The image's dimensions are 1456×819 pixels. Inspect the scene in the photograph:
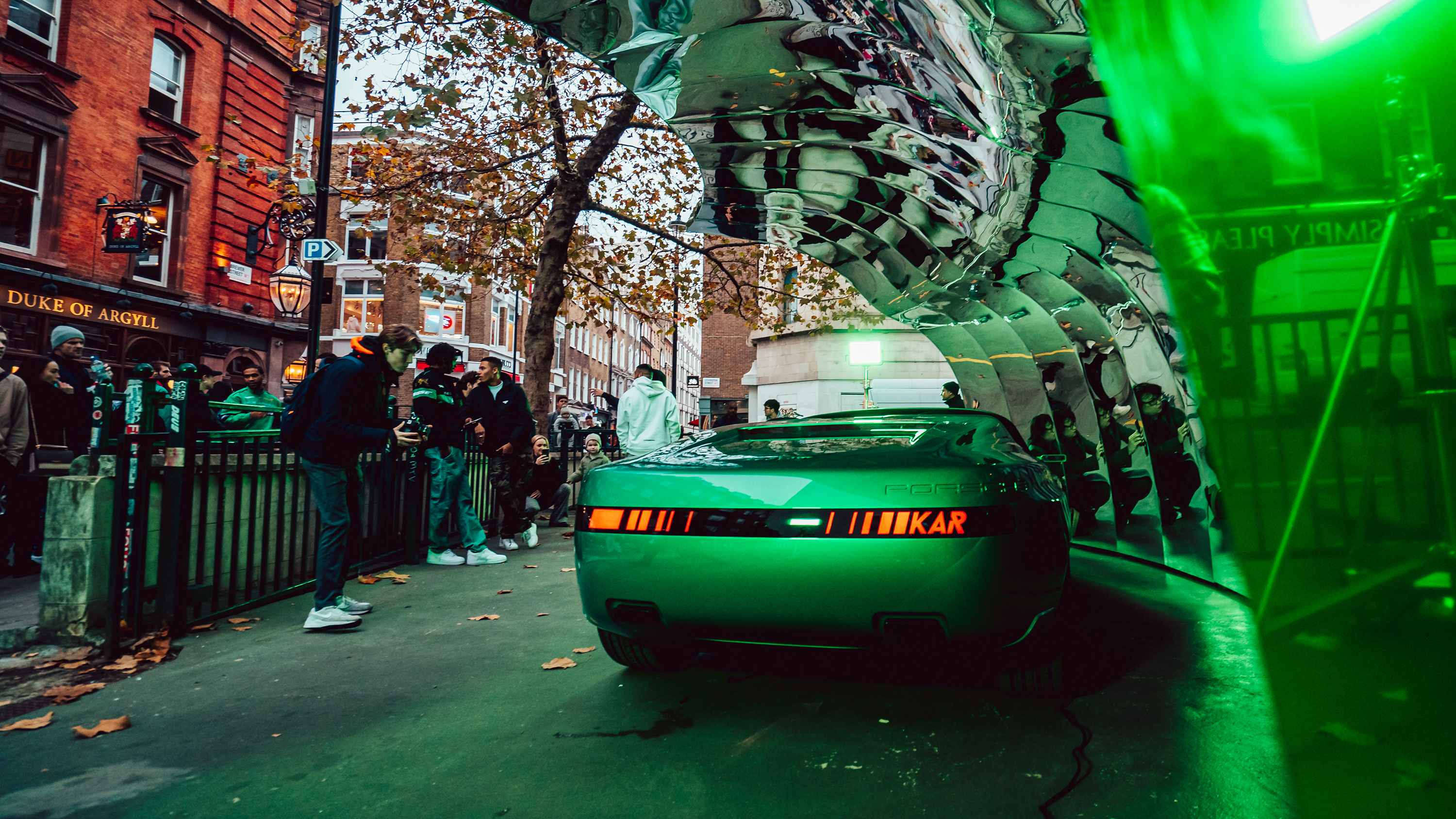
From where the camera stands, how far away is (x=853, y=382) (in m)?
29.2

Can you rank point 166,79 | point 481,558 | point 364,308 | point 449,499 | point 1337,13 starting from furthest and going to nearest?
point 364,308 < point 166,79 < point 481,558 < point 449,499 < point 1337,13

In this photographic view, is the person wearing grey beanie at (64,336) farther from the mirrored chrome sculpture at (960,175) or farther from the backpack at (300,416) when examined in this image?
the mirrored chrome sculpture at (960,175)

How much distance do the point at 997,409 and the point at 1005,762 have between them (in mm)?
7903

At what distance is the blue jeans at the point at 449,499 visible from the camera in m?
6.97

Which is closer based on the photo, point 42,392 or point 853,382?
point 42,392

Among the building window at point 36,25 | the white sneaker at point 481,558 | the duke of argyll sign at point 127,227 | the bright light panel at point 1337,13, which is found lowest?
the white sneaker at point 481,558

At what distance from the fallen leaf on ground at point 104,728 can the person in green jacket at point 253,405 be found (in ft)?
7.94

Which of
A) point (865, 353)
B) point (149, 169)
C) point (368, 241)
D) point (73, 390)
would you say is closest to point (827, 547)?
point (73, 390)

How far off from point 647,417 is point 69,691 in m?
5.61

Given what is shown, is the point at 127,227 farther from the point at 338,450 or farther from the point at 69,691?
the point at 69,691

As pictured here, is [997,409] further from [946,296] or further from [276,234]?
[276,234]

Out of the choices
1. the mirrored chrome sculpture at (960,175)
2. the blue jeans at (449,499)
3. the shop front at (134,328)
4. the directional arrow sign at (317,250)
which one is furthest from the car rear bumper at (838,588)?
the shop front at (134,328)

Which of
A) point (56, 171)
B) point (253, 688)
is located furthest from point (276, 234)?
point (253, 688)

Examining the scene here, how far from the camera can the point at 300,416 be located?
472 cm
